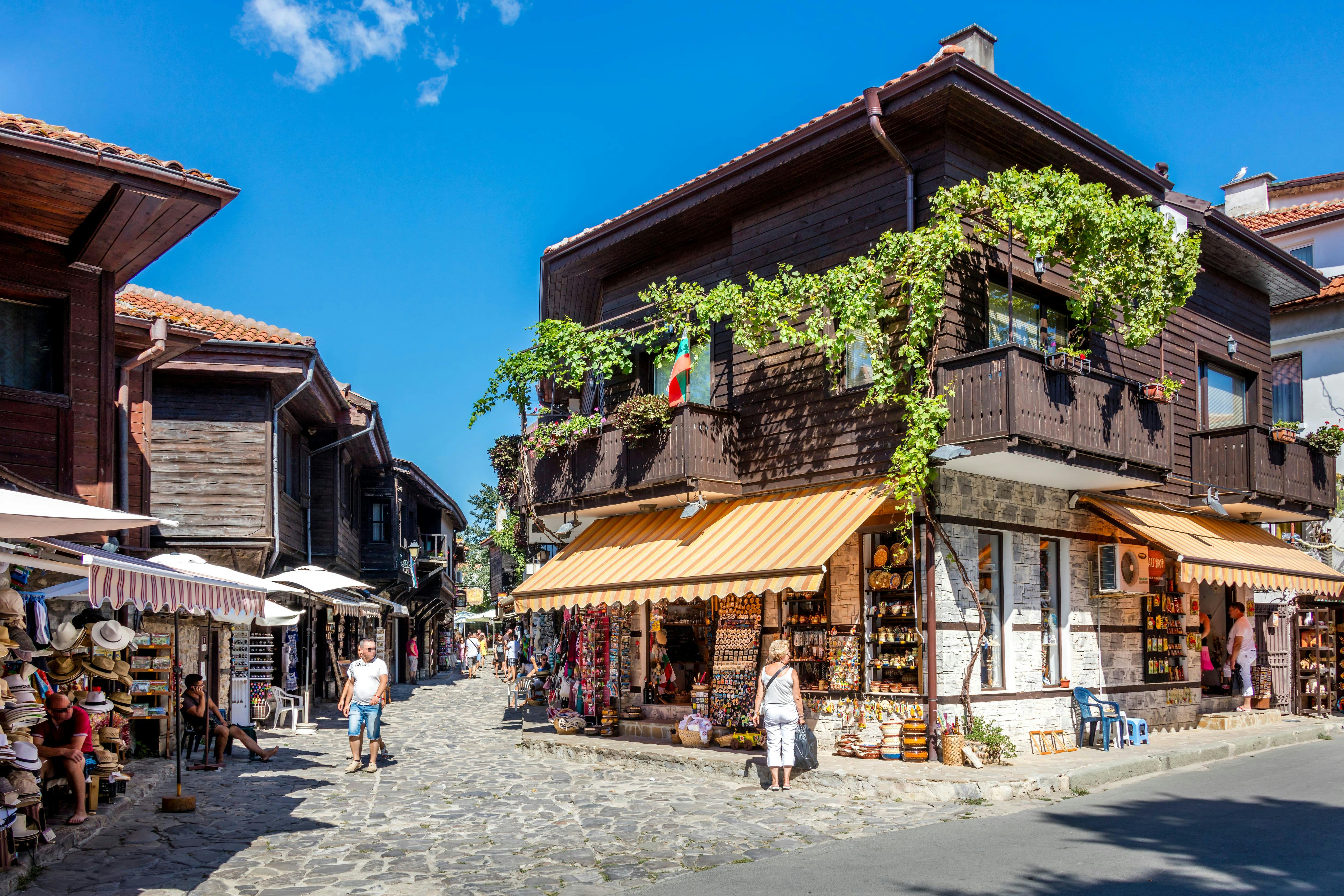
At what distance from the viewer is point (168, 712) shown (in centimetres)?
1450

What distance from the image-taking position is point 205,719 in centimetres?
1375

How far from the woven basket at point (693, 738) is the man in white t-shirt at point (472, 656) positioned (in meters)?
29.9

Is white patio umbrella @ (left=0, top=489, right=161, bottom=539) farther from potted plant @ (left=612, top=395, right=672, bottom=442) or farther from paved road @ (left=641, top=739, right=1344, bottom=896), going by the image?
potted plant @ (left=612, top=395, right=672, bottom=442)

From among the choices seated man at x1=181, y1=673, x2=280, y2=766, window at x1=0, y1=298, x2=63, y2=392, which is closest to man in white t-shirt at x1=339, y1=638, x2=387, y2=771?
seated man at x1=181, y1=673, x2=280, y2=766

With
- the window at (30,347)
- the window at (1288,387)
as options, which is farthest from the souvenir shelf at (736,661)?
the window at (1288,387)

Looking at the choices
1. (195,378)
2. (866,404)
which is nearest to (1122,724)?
(866,404)

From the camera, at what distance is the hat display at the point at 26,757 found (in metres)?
7.63

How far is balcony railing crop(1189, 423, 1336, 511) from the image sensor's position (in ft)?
53.1

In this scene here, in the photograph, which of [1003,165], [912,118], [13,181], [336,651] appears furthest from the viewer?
[336,651]

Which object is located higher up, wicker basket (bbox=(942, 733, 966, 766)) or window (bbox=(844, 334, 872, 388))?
window (bbox=(844, 334, 872, 388))

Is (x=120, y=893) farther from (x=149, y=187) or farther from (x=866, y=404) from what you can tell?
(x=866, y=404)

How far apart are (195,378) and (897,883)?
16595 mm

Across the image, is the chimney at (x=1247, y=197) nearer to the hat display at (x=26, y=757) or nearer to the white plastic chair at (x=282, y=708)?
the white plastic chair at (x=282, y=708)

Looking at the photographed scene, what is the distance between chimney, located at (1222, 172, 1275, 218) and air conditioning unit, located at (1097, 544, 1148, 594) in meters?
15.7
